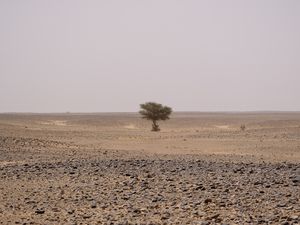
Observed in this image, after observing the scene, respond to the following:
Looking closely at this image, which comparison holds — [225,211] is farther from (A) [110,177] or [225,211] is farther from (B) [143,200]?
(A) [110,177]

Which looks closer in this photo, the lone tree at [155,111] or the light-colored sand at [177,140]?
the light-colored sand at [177,140]

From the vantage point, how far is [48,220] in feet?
30.7

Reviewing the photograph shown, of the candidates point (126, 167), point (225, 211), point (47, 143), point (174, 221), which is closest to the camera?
point (174, 221)

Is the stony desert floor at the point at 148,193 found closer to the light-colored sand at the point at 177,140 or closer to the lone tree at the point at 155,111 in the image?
the light-colored sand at the point at 177,140

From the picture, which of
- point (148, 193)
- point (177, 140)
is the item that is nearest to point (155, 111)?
point (177, 140)

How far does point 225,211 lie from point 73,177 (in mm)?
5966

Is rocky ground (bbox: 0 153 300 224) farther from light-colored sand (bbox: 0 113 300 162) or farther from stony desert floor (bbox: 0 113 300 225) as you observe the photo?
light-colored sand (bbox: 0 113 300 162)

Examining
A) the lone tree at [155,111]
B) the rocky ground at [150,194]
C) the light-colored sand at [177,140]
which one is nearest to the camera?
the rocky ground at [150,194]

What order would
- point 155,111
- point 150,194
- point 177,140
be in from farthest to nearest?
point 155,111 < point 177,140 < point 150,194

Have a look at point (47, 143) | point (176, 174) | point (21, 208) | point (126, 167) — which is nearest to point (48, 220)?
point (21, 208)

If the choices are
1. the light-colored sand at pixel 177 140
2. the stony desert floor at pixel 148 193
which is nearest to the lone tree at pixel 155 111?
the light-colored sand at pixel 177 140

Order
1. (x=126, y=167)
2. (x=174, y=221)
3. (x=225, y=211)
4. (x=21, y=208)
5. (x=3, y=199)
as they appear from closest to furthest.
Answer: (x=174, y=221)
(x=225, y=211)
(x=21, y=208)
(x=3, y=199)
(x=126, y=167)

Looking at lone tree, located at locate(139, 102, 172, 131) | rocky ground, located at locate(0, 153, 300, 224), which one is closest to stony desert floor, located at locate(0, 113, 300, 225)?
rocky ground, located at locate(0, 153, 300, 224)

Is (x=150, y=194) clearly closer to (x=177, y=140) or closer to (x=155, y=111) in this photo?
(x=177, y=140)
